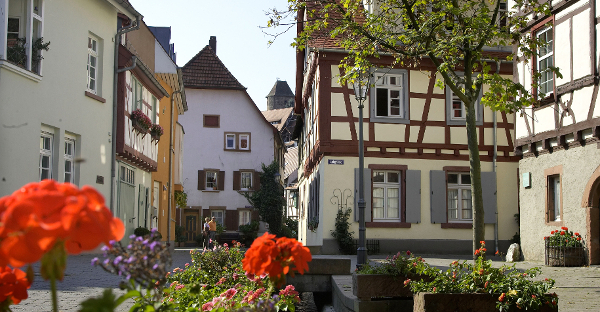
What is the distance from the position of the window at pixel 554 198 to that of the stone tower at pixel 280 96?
81956 millimetres

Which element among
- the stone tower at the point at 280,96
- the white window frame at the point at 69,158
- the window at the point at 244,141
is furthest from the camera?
the stone tower at the point at 280,96

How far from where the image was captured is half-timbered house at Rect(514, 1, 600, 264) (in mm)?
12492

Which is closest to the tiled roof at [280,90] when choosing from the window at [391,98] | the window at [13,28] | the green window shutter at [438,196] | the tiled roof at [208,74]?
the tiled roof at [208,74]

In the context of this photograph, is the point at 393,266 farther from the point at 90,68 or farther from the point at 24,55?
the point at 90,68

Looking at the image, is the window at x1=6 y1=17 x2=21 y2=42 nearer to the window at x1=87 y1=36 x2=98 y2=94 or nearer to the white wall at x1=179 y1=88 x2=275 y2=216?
the window at x1=87 y1=36 x2=98 y2=94

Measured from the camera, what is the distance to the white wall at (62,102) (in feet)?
41.4

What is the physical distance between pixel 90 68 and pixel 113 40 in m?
1.54

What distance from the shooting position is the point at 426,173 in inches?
760

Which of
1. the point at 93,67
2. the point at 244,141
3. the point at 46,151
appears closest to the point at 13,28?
the point at 46,151

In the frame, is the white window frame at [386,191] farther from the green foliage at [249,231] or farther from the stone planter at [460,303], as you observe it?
the green foliage at [249,231]

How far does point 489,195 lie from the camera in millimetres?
19469

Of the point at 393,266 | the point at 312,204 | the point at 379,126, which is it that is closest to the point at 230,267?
the point at 393,266

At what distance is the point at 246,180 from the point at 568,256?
29281 millimetres

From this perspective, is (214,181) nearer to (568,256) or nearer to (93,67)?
(93,67)
